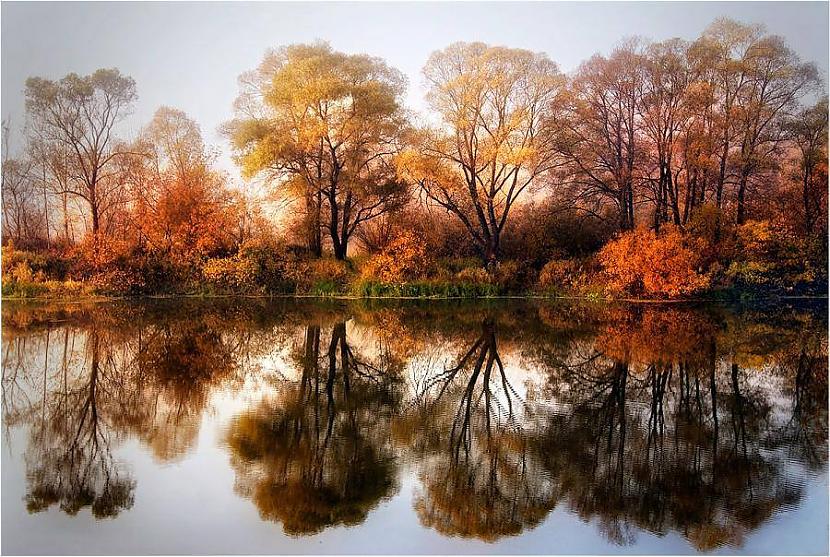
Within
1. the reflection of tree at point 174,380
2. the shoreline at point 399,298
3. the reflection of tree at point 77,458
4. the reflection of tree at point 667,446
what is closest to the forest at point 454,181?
the shoreline at point 399,298

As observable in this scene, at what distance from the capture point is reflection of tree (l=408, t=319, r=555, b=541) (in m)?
5.80

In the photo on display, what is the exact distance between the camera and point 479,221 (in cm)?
2411

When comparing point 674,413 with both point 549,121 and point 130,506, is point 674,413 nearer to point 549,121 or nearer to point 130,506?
point 130,506

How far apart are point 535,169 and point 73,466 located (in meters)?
18.3

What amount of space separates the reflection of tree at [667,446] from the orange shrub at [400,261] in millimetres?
11434

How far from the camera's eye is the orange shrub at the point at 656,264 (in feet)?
65.0

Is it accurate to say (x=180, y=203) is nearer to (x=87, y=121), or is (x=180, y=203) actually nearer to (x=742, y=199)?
(x=87, y=121)

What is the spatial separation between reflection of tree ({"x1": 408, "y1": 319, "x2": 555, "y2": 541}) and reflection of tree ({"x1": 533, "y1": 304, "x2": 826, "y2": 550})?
341 millimetres

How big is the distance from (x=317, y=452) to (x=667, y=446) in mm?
3620

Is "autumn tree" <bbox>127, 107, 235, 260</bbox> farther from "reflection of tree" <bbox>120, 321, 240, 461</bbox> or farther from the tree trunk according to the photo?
the tree trunk

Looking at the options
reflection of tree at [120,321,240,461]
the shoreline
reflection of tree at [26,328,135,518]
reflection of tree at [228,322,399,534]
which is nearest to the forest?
the shoreline

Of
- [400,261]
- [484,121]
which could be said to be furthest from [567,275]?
[484,121]

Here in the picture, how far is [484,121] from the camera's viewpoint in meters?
22.7

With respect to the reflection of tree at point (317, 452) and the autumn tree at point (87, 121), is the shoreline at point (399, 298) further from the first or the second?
the reflection of tree at point (317, 452)
